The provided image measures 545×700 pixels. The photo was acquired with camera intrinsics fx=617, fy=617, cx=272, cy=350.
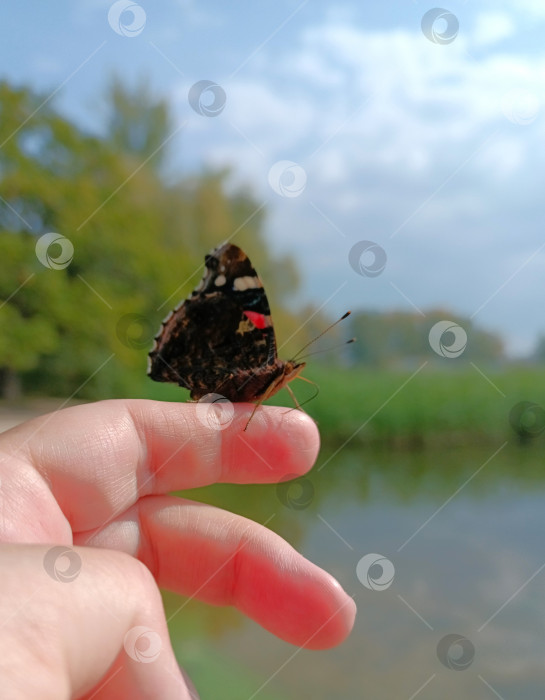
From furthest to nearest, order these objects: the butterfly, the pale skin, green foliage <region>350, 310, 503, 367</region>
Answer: green foliage <region>350, 310, 503, 367</region> → the butterfly → the pale skin

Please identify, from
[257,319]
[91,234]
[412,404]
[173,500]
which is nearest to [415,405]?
[412,404]

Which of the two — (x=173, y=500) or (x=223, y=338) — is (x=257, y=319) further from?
(x=173, y=500)

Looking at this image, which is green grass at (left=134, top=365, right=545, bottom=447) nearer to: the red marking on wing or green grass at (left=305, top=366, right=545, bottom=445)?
green grass at (left=305, top=366, right=545, bottom=445)

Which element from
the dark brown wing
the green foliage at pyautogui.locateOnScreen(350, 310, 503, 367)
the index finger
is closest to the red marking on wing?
the dark brown wing

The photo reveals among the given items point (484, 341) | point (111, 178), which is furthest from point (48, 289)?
point (484, 341)

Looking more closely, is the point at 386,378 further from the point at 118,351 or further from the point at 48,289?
the point at 48,289

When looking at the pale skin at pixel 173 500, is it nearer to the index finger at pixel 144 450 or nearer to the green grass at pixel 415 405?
the index finger at pixel 144 450

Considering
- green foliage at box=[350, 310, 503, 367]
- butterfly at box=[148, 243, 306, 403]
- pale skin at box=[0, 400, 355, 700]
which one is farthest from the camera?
green foliage at box=[350, 310, 503, 367]
